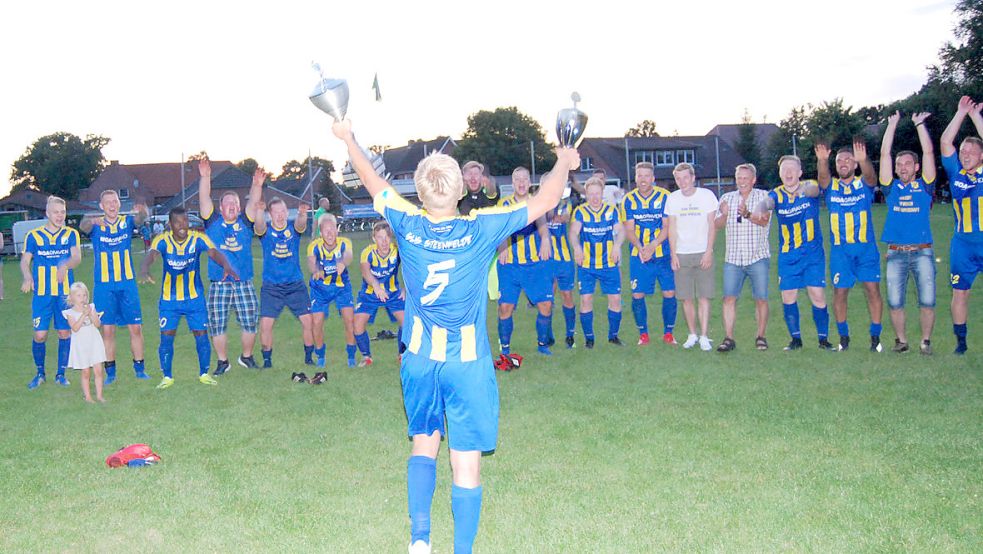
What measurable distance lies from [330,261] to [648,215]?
4220 millimetres

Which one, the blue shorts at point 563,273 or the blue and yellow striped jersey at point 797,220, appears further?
the blue shorts at point 563,273

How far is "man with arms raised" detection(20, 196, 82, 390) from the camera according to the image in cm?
985

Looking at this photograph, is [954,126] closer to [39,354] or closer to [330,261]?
[330,261]

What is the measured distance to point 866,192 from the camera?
9633 mm

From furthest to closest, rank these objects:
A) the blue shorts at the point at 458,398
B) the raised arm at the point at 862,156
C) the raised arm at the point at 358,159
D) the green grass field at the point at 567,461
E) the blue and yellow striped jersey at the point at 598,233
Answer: the blue and yellow striped jersey at the point at 598,233 < the raised arm at the point at 862,156 < the green grass field at the point at 567,461 < the raised arm at the point at 358,159 < the blue shorts at the point at 458,398

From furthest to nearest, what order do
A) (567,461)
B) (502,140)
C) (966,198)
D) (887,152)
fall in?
1. (502,140)
2. (887,152)
3. (966,198)
4. (567,461)

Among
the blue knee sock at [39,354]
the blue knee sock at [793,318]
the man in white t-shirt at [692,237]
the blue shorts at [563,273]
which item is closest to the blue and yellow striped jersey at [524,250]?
the blue shorts at [563,273]

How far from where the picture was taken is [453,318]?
416 cm

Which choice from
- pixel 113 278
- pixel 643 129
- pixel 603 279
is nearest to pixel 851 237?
pixel 603 279

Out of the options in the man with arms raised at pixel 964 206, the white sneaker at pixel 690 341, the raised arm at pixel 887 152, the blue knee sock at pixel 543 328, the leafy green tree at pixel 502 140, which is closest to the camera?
the man with arms raised at pixel 964 206

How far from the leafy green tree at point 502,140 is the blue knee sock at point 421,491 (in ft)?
225

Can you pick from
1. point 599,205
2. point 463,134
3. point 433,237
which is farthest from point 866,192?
point 463,134

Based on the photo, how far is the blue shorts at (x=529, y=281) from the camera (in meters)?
10.5

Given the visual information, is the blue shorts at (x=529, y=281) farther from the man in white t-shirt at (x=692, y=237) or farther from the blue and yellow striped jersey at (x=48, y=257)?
the blue and yellow striped jersey at (x=48, y=257)
